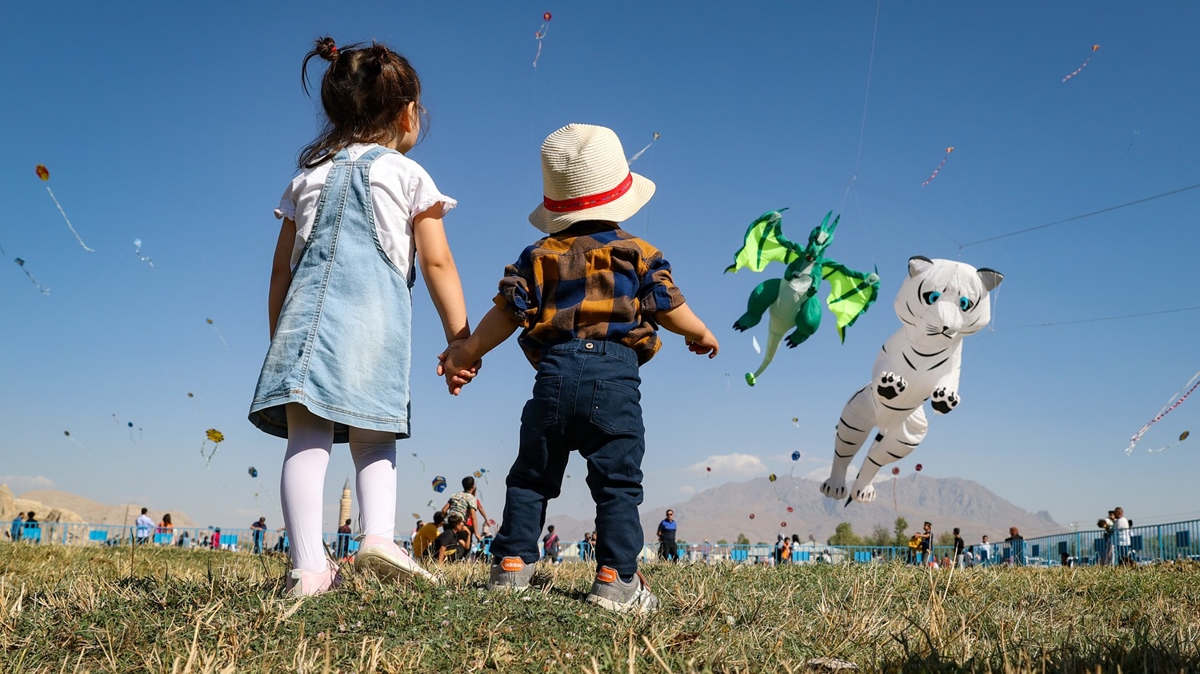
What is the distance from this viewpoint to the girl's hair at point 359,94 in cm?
289

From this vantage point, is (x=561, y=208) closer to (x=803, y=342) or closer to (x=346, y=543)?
(x=803, y=342)

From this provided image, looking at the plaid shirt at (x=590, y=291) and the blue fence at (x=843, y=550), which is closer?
the plaid shirt at (x=590, y=291)

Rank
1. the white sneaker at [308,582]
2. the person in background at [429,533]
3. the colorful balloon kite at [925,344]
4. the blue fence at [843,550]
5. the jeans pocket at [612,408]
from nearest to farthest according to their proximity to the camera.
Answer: the white sneaker at [308,582], the jeans pocket at [612,408], the colorful balloon kite at [925,344], the person in background at [429,533], the blue fence at [843,550]

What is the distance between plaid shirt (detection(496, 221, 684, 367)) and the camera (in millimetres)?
2691

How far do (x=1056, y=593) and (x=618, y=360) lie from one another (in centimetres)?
206

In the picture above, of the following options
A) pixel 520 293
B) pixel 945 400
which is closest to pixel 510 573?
pixel 520 293

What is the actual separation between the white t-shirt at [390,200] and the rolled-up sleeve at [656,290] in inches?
26.5

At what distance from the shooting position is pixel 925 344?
8.32 m

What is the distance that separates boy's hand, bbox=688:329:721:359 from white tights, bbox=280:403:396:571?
110 centimetres

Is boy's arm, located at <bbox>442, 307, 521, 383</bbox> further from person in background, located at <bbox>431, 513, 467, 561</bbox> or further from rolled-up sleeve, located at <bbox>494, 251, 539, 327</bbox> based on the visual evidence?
person in background, located at <bbox>431, 513, 467, 561</bbox>

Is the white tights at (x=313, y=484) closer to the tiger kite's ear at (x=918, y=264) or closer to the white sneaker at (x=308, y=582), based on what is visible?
the white sneaker at (x=308, y=582)

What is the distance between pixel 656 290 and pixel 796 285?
248 inches

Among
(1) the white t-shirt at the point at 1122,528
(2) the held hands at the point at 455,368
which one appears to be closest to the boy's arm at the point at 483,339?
(2) the held hands at the point at 455,368

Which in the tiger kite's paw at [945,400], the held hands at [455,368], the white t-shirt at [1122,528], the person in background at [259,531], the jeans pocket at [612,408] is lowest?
the person in background at [259,531]
